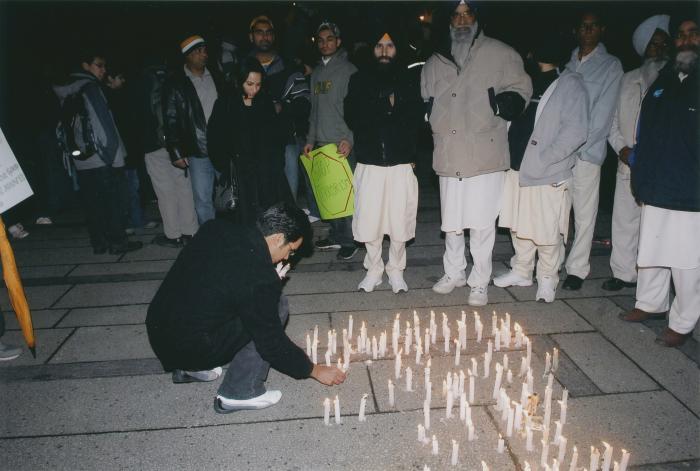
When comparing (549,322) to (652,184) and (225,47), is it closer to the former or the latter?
(652,184)

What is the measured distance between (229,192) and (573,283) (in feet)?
11.6

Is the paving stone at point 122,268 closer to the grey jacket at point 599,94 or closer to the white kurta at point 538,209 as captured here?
the white kurta at point 538,209

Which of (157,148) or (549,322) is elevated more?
(157,148)

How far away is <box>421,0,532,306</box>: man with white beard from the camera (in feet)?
14.1

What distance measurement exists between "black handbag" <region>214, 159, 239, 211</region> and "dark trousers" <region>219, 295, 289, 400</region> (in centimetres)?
208

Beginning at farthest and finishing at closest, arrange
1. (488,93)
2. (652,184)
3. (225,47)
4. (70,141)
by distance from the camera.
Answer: (225,47) → (70,141) → (488,93) → (652,184)

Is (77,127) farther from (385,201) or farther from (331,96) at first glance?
(385,201)

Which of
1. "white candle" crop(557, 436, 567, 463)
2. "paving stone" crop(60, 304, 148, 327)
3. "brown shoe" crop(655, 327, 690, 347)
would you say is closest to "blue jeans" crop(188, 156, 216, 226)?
"paving stone" crop(60, 304, 148, 327)

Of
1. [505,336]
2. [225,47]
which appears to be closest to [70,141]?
[225,47]

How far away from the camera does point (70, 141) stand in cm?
593

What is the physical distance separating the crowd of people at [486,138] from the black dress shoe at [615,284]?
15 mm

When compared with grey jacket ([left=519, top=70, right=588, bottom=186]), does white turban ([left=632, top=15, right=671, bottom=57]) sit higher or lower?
higher

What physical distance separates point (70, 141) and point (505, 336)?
5.25 m

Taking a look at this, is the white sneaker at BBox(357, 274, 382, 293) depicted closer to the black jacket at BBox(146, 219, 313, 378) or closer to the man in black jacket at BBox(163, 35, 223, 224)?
the black jacket at BBox(146, 219, 313, 378)
